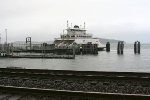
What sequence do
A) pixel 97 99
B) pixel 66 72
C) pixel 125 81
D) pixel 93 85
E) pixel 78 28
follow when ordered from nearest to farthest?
pixel 97 99 → pixel 93 85 → pixel 125 81 → pixel 66 72 → pixel 78 28

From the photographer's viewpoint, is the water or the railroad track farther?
the water

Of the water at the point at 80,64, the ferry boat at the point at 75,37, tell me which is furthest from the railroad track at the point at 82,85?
the ferry boat at the point at 75,37

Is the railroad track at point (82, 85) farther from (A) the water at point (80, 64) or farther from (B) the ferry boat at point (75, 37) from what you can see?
(B) the ferry boat at point (75, 37)

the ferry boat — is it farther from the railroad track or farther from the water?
the railroad track

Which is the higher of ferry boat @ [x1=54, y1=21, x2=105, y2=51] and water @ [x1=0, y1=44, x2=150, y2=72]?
ferry boat @ [x1=54, y1=21, x2=105, y2=51]

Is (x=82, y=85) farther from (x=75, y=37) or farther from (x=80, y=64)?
(x=75, y=37)

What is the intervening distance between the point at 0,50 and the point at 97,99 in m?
47.4

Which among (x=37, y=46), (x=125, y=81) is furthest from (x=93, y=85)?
(x=37, y=46)

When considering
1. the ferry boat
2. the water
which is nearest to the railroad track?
the water

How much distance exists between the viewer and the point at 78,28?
84562mm

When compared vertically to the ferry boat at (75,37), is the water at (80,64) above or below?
below

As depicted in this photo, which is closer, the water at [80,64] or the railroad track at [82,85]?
the railroad track at [82,85]

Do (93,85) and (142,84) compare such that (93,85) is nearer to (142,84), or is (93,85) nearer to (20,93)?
(142,84)

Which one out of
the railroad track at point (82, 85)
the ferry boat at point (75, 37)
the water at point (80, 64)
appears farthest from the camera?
the ferry boat at point (75, 37)
